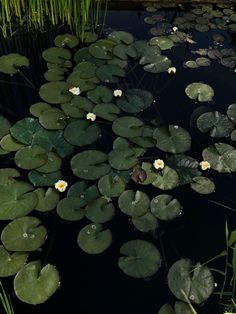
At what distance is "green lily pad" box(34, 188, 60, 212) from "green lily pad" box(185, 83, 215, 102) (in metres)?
1.44

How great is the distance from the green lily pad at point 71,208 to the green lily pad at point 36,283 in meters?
0.32

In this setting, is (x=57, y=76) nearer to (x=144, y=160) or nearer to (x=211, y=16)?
(x=144, y=160)

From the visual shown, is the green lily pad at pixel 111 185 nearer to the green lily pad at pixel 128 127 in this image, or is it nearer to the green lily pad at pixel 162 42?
the green lily pad at pixel 128 127

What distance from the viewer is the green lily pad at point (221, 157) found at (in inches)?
107

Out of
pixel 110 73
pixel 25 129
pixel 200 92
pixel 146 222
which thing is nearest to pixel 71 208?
pixel 146 222

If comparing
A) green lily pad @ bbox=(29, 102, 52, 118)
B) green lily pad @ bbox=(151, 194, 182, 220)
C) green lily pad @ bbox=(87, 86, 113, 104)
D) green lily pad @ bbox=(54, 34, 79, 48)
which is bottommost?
green lily pad @ bbox=(151, 194, 182, 220)

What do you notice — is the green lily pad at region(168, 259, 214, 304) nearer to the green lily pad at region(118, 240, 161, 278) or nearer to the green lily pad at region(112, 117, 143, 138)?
the green lily pad at region(118, 240, 161, 278)

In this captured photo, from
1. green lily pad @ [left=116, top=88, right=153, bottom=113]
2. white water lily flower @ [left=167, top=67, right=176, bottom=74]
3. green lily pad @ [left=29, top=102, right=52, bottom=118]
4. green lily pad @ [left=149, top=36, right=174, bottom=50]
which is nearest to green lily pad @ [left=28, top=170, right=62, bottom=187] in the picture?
green lily pad @ [left=29, top=102, right=52, bottom=118]

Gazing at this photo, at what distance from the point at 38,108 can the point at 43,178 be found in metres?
→ 0.65

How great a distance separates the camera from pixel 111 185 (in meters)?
2.52

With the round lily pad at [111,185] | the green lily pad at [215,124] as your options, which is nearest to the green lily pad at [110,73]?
the green lily pad at [215,124]

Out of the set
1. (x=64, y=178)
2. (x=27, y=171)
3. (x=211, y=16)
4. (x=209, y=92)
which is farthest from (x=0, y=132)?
(x=211, y=16)

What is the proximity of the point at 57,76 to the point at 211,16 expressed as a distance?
1.96m

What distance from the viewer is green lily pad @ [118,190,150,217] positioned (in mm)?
2395
